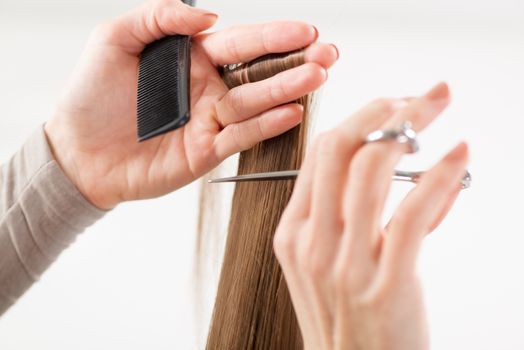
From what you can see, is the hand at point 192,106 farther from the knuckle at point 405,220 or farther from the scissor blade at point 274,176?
the knuckle at point 405,220

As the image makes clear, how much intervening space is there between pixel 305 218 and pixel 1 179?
2.97 feet

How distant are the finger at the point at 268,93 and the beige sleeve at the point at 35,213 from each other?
1.29 ft

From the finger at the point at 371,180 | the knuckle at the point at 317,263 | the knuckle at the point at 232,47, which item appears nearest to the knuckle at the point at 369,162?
the finger at the point at 371,180

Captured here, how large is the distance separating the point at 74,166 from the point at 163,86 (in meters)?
0.34

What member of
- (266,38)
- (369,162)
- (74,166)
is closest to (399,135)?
(369,162)

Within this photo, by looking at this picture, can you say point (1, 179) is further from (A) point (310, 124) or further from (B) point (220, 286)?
(A) point (310, 124)

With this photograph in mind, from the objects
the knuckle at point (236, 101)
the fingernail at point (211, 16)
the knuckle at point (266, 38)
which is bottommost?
the knuckle at point (236, 101)

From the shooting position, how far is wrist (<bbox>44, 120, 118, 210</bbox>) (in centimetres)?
131

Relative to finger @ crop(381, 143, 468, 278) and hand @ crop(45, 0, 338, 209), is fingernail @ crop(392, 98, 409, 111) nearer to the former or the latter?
finger @ crop(381, 143, 468, 278)

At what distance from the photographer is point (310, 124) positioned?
44.7 inches

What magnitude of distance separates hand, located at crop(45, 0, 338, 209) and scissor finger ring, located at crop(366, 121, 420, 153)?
Result: 1.16ft

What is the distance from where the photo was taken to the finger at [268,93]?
3.25ft

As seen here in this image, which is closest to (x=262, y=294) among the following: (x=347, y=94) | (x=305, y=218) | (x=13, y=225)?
(x=305, y=218)

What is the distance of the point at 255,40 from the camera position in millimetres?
1062
